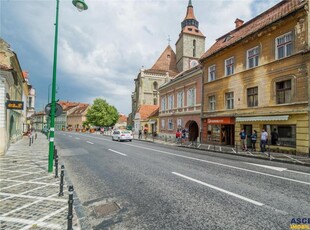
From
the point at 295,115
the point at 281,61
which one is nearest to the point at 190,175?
the point at 295,115

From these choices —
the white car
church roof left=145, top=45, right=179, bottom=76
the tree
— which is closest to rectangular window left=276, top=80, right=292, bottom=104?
the white car

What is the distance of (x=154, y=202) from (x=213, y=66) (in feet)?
67.4

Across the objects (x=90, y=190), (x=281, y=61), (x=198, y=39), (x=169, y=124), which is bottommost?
(x=90, y=190)

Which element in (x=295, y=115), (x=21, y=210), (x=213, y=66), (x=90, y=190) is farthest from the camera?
(x=213, y=66)

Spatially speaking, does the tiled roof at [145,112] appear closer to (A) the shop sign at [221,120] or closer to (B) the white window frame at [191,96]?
(B) the white window frame at [191,96]

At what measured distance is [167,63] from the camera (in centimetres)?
6203

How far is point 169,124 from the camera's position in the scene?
108 ft

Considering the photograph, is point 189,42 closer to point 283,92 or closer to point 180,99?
point 180,99

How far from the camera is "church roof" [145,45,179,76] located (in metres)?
58.3

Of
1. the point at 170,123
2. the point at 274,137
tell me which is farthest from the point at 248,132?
the point at 170,123

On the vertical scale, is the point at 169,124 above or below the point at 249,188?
above

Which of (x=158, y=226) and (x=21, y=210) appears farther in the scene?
(x=21, y=210)

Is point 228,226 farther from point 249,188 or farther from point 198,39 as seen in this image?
point 198,39

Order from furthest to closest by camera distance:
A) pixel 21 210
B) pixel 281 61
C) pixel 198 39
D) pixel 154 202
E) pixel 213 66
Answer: pixel 198 39
pixel 213 66
pixel 281 61
pixel 154 202
pixel 21 210
